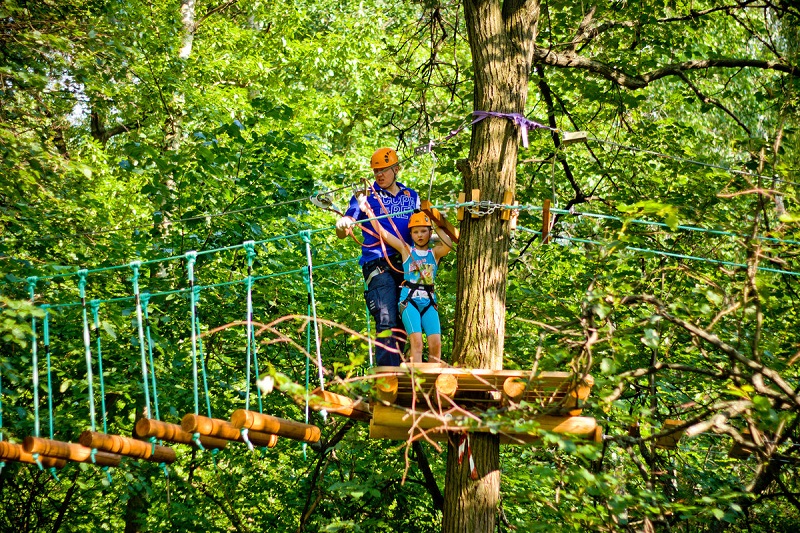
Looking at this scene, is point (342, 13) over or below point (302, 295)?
over

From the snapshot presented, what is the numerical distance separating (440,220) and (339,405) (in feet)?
3.83

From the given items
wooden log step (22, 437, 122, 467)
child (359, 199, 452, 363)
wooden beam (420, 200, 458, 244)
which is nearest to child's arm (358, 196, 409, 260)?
child (359, 199, 452, 363)

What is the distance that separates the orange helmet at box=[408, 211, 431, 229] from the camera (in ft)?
15.1

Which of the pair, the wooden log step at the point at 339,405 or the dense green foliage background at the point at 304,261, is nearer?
the wooden log step at the point at 339,405

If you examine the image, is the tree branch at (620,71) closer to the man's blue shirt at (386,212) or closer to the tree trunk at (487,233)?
the tree trunk at (487,233)

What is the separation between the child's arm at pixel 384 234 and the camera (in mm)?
4668

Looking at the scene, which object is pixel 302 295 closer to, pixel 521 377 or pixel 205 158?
pixel 205 158

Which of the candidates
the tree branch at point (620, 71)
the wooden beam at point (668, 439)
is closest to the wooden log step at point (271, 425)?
the wooden beam at point (668, 439)

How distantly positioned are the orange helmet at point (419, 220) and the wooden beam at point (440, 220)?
35 millimetres

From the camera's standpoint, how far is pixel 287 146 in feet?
24.5

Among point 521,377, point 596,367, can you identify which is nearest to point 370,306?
point 521,377

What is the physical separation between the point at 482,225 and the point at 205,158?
3196 millimetres

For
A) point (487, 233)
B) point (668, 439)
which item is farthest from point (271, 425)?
point (668, 439)

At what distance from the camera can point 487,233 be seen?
4.52m
